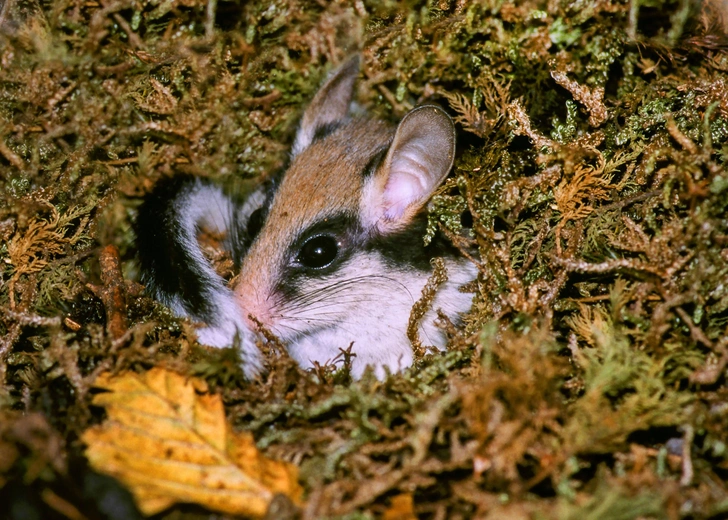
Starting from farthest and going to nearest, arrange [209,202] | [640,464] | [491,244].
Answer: [209,202] < [491,244] < [640,464]

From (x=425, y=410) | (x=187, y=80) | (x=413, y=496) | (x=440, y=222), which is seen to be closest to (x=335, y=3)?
(x=187, y=80)

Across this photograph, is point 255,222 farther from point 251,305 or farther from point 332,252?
point 251,305

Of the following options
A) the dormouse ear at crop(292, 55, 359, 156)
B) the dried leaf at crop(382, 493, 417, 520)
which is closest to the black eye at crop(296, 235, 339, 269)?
the dormouse ear at crop(292, 55, 359, 156)

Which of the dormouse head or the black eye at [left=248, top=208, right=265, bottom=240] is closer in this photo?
the dormouse head

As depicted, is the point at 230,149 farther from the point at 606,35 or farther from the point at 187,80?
the point at 606,35

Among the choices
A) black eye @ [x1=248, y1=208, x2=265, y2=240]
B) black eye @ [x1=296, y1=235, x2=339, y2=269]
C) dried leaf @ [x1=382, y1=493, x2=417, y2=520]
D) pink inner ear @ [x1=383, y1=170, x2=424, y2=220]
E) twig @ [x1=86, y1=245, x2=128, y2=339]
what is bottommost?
dried leaf @ [x1=382, y1=493, x2=417, y2=520]

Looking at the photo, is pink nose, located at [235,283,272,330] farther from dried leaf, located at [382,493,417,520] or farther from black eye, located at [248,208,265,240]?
dried leaf, located at [382,493,417,520]

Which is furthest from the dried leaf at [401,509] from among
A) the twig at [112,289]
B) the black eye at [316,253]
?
the black eye at [316,253]
